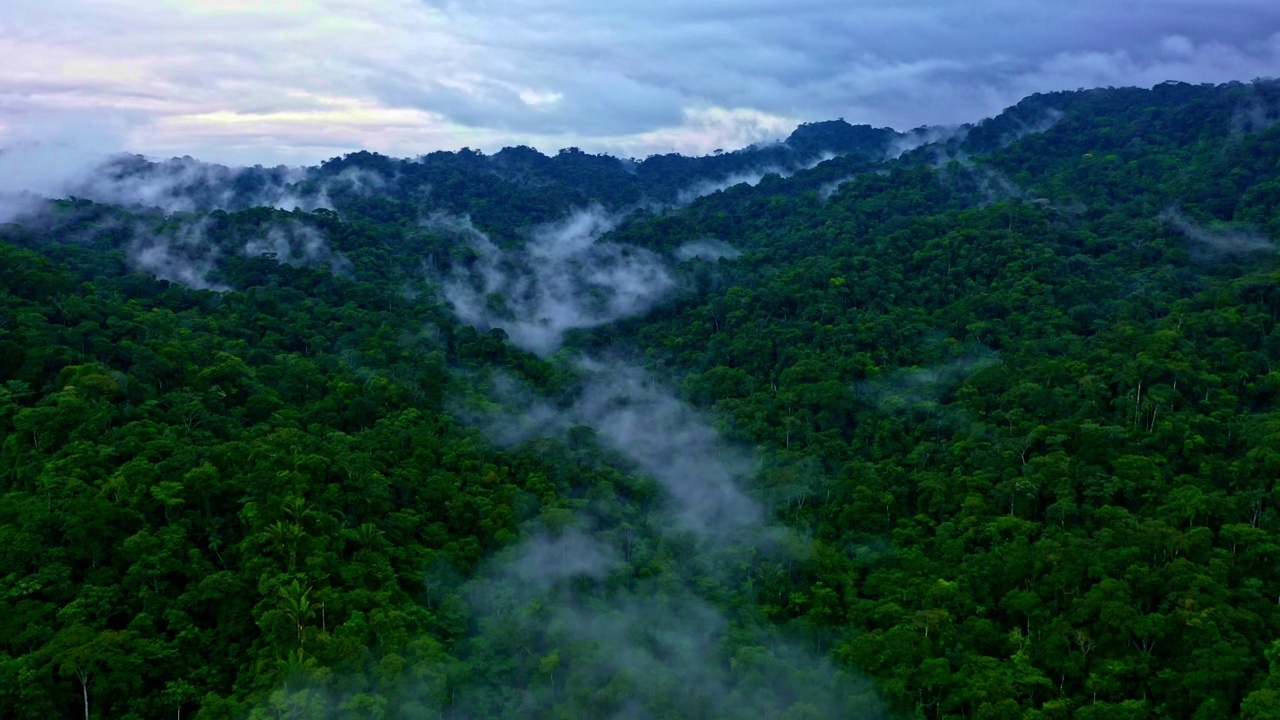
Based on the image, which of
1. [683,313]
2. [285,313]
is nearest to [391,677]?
[285,313]

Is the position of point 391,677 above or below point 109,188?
below

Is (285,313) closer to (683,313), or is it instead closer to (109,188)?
(683,313)

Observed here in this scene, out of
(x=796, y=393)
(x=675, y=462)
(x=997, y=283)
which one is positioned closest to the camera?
(x=675, y=462)

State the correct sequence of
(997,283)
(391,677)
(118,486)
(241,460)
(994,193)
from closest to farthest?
1. (391,677)
2. (118,486)
3. (241,460)
4. (997,283)
5. (994,193)

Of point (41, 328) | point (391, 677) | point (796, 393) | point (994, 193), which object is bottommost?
point (391, 677)

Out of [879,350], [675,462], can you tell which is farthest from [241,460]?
[879,350]

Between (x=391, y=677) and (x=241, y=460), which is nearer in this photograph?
(x=391, y=677)

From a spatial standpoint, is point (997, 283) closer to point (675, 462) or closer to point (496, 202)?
point (675, 462)
